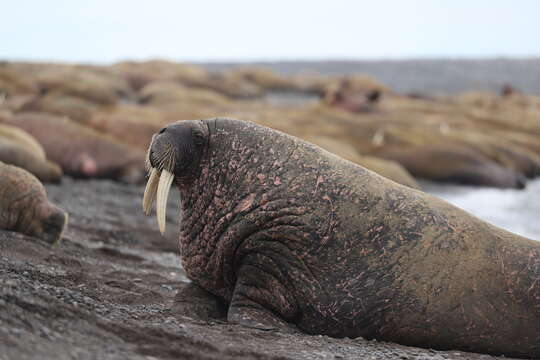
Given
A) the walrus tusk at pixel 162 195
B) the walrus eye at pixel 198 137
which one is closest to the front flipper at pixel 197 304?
the walrus tusk at pixel 162 195

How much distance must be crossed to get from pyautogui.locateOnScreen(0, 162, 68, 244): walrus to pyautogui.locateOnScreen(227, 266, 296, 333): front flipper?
5.72 feet

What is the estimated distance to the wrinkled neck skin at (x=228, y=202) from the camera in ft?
12.8

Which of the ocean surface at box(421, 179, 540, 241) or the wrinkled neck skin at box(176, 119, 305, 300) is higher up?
the wrinkled neck skin at box(176, 119, 305, 300)

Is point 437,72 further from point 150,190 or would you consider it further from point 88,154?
point 150,190

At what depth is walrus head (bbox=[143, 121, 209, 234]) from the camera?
13.0 feet

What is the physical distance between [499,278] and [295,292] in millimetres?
1101

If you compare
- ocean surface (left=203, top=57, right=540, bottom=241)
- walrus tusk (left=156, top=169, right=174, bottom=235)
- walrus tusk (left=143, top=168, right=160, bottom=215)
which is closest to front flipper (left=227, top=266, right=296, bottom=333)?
walrus tusk (left=156, top=169, right=174, bottom=235)

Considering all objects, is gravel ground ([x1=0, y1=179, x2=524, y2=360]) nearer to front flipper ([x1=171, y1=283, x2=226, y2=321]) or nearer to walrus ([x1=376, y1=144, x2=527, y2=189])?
front flipper ([x1=171, y1=283, x2=226, y2=321])

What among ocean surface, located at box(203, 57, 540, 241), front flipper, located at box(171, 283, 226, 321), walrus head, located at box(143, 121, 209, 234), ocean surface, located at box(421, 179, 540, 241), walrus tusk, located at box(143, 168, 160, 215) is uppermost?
ocean surface, located at box(203, 57, 540, 241)

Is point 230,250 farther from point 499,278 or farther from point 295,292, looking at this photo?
point 499,278

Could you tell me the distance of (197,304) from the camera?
3.96 m

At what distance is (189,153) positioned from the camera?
13.2 feet

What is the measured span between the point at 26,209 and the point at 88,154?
4.70 m

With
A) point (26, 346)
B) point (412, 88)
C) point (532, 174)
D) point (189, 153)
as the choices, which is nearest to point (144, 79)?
point (532, 174)
